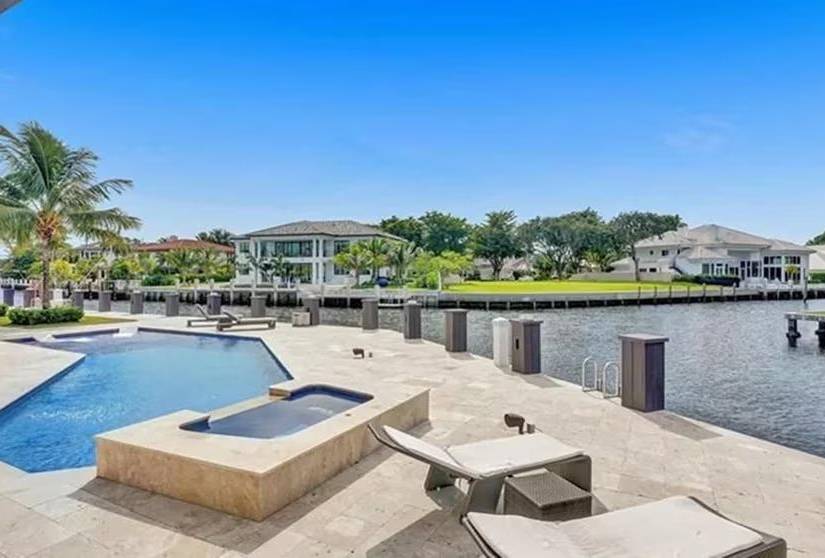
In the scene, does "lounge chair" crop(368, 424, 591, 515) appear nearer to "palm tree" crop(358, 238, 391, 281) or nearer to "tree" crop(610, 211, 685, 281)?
"palm tree" crop(358, 238, 391, 281)

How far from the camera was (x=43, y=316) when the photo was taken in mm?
17781

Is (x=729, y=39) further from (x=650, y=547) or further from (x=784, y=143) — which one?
(x=650, y=547)

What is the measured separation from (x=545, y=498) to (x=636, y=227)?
67.8 meters

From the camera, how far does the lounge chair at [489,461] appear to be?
351cm

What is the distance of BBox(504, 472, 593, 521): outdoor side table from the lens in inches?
125

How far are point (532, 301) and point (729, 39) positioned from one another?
78.2 feet

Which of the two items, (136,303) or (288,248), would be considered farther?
(288,248)

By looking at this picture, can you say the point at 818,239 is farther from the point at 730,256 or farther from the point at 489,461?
the point at 489,461

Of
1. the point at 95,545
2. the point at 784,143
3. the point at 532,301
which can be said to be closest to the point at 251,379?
the point at 95,545

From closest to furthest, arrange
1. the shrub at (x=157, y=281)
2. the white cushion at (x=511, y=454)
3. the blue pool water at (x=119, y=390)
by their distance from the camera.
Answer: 1. the white cushion at (x=511, y=454)
2. the blue pool water at (x=119, y=390)
3. the shrub at (x=157, y=281)

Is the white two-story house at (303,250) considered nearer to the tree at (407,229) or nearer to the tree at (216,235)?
the tree at (407,229)

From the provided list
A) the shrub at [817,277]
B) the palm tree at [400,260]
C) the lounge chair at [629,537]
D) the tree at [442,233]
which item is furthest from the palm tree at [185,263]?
the shrub at [817,277]

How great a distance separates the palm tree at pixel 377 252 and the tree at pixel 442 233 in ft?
79.7

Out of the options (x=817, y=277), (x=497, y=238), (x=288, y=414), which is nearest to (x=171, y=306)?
(x=288, y=414)
